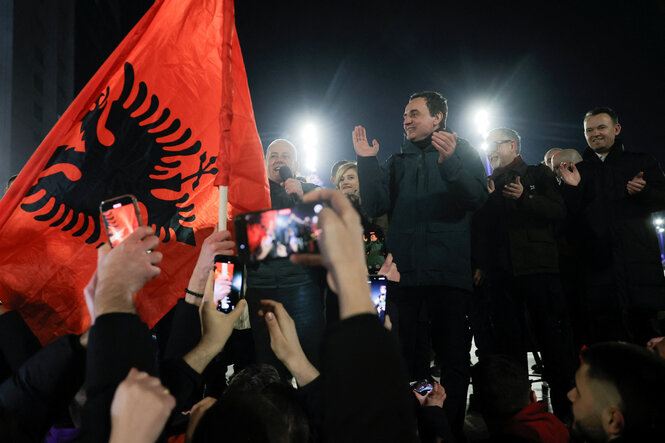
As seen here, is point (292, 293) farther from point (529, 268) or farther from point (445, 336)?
point (529, 268)

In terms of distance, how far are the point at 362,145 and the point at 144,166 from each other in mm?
1465

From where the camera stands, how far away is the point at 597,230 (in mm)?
4152

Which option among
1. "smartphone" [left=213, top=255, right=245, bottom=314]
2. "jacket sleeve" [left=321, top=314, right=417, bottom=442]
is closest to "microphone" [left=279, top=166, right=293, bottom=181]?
"smartphone" [left=213, top=255, right=245, bottom=314]

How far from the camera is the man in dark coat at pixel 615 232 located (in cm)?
388

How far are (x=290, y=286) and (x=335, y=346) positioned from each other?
114 inches

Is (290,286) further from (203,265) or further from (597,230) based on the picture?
(597,230)

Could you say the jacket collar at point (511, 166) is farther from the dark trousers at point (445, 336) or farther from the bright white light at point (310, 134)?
the bright white light at point (310, 134)

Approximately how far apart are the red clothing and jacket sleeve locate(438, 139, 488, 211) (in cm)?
142

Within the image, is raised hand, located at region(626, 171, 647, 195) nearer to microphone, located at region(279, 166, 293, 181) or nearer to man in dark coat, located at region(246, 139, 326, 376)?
man in dark coat, located at region(246, 139, 326, 376)

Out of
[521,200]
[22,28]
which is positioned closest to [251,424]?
[521,200]

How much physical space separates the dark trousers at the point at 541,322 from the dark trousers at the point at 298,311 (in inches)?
63.5

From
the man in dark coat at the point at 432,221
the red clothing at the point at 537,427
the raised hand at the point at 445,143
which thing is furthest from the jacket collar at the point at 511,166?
the red clothing at the point at 537,427

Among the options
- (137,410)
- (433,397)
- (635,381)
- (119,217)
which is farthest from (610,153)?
(137,410)

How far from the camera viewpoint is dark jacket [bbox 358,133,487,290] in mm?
3248
